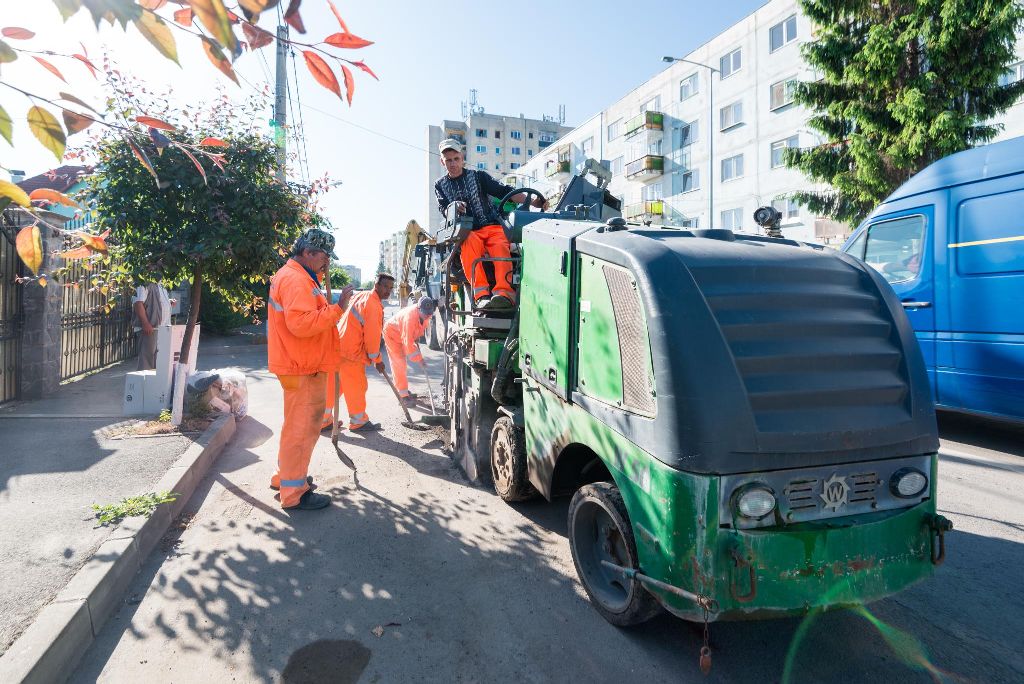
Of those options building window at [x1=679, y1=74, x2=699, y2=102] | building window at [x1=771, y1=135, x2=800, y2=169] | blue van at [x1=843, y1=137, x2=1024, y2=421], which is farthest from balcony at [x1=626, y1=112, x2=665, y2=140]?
blue van at [x1=843, y1=137, x2=1024, y2=421]

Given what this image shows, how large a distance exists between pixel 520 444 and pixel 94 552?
2.56 metres

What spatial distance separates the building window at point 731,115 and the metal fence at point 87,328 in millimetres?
24590

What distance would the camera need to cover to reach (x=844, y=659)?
2.50 m

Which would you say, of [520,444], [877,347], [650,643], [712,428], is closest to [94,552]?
[520,444]

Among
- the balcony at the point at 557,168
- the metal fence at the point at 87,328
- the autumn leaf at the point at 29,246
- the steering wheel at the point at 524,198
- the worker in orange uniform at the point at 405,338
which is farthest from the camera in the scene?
the balcony at the point at 557,168

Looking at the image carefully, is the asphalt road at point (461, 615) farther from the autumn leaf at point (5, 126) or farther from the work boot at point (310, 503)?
the autumn leaf at point (5, 126)

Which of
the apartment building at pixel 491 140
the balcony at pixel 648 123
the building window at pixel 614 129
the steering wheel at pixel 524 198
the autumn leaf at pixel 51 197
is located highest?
the apartment building at pixel 491 140

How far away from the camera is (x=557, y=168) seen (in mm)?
42500

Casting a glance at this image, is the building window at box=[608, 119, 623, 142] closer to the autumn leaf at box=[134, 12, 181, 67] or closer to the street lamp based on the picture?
the street lamp

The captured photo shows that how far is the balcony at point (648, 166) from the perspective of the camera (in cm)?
3114

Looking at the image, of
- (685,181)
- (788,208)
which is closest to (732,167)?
(685,181)

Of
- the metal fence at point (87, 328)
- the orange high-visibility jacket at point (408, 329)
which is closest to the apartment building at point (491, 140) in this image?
the metal fence at point (87, 328)

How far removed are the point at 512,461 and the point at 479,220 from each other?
2.71 m

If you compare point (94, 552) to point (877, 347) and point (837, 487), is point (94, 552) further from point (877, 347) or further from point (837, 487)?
point (877, 347)
